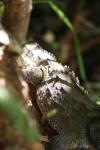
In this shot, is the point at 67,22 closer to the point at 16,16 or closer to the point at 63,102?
the point at 16,16

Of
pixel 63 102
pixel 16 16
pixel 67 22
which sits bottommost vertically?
pixel 63 102

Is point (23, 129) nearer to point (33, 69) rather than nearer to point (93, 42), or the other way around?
point (33, 69)

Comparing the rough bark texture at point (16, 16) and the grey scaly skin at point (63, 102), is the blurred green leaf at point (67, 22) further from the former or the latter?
the grey scaly skin at point (63, 102)

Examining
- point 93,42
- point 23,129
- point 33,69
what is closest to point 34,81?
point 33,69

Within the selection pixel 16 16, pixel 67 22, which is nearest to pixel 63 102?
pixel 16 16

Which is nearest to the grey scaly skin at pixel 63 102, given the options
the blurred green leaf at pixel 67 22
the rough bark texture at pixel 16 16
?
the rough bark texture at pixel 16 16
